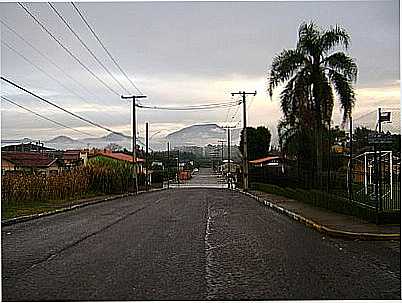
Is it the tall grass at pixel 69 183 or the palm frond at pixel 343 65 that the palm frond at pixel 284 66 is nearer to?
the palm frond at pixel 343 65

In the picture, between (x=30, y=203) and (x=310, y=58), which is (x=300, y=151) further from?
(x=30, y=203)

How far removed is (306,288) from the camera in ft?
28.8

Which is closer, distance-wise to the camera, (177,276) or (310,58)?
(177,276)

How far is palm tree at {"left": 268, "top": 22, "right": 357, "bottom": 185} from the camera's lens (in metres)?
27.7

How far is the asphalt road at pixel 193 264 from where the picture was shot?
8.59 m

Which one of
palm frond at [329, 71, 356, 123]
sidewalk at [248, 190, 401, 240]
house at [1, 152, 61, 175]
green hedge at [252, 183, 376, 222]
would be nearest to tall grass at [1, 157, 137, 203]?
house at [1, 152, 61, 175]

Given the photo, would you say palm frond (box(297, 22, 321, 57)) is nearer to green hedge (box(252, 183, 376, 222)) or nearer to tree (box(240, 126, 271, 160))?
green hedge (box(252, 183, 376, 222))

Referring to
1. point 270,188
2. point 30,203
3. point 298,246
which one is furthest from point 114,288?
point 270,188

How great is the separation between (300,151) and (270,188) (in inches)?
446

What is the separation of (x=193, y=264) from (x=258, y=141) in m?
65.6

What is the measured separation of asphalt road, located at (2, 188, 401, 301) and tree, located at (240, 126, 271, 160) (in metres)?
56.9

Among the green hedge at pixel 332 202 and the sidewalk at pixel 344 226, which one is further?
the green hedge at pixel 332 202

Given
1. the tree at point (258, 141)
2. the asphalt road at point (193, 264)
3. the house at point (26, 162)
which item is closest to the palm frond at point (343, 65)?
the asphalt road at point (193, 264)

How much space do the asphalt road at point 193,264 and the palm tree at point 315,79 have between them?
1100cm
